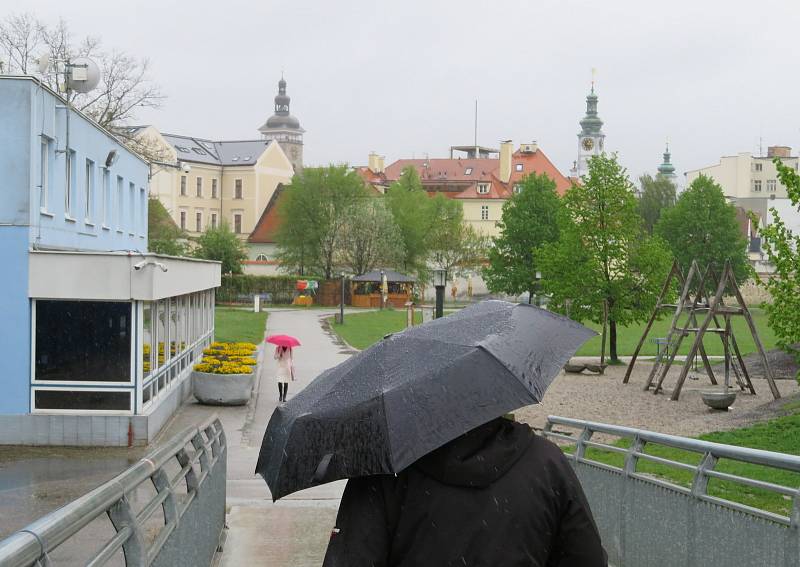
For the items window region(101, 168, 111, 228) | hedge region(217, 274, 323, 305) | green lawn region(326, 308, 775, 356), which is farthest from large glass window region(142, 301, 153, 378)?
hedge region(217, 274, 323, 305)

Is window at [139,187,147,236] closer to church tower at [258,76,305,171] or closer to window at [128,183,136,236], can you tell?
window at [128,183,136,236]

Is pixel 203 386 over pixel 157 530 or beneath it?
beneath

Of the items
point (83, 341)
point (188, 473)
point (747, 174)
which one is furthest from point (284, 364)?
point (747, 174)

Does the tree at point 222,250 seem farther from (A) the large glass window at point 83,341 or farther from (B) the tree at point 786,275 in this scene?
(B) the tree at point 786,275

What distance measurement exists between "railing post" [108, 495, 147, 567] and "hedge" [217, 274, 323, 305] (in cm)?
7677

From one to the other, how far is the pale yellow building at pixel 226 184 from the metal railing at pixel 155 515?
352 ft

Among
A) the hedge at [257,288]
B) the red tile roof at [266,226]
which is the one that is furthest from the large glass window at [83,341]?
the red tile roof at [266,226]

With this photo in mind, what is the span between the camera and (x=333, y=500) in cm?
1312

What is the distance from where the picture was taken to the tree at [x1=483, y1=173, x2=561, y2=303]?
7562 centimetres

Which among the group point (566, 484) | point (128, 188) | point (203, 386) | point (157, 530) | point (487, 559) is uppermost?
point (128, 188)

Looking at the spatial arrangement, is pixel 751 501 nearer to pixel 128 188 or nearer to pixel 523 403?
pixel 523 403

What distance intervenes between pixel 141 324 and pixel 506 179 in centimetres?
10735

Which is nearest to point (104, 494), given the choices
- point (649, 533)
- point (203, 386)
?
point (649, 533)

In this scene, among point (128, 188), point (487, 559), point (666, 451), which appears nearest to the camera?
point (487, 559)
